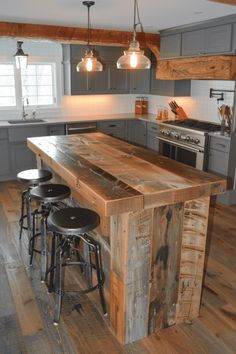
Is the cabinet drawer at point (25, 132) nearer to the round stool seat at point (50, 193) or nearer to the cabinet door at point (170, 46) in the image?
the cabinet door at point (170, 46)

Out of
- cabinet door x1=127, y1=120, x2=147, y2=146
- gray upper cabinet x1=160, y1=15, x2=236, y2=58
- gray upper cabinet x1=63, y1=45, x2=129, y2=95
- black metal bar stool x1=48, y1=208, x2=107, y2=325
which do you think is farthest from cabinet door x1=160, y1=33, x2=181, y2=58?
black metal bar stool x1=48, y1=208, x2=107, y2=325

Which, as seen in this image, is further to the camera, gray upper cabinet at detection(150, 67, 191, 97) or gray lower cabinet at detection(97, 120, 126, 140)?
gray lower cabinet at detection(97, 120, 126, 140)

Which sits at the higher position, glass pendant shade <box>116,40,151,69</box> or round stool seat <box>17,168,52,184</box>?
glass pendant shade <box>116,40,151,69</box>

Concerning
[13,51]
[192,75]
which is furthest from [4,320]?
[13,51]

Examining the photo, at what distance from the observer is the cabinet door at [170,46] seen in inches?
205

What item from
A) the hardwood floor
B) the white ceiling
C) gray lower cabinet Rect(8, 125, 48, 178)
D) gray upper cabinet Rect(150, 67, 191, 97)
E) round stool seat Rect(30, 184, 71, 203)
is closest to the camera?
the hardwood floor

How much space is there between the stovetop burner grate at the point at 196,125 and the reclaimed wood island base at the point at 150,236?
2584 millimetres

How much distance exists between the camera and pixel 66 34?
15.9 ft

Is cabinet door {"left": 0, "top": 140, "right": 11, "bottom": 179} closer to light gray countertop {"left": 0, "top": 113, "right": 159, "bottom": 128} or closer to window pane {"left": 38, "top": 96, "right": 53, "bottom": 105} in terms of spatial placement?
light gray countertop {"left": 0, "top": 113, "right": 159, "bottom": 128}

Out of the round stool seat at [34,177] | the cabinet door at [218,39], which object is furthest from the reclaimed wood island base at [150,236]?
the cabinet door at [218,39]

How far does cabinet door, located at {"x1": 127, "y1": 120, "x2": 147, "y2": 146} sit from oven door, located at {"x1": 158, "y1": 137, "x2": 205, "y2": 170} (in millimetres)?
663

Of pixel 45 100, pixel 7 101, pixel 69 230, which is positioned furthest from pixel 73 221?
pixel 45 100

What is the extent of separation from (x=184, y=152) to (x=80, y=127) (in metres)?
1.89

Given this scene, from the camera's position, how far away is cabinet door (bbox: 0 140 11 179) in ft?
17.8
